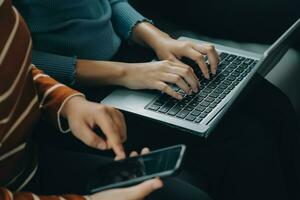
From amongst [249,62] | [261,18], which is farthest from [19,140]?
[261,18]

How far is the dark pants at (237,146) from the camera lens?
0.99m

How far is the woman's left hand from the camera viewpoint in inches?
42.4

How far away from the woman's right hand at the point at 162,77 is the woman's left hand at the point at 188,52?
0.06m

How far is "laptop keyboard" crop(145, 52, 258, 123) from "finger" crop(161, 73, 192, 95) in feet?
0.06

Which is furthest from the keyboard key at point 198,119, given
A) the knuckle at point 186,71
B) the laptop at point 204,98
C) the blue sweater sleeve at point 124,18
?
the blue sweater sleeve at point 124,18

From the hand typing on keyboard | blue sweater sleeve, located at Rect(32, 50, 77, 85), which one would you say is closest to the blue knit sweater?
blue sweater sleeve, located at Rect(32, 50, 77, 85)

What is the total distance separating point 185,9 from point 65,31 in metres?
0.44

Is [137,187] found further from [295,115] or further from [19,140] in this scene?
[295,115]

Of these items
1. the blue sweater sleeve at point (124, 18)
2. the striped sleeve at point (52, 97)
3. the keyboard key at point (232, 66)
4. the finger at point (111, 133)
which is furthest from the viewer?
the blue sweater sleeve at point (124, 18)

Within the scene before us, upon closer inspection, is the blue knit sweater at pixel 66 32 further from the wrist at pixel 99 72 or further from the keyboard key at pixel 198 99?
the keyboard key at pixel 198 99

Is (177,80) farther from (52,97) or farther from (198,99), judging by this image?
(52,97)

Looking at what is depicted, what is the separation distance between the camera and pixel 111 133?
800mm

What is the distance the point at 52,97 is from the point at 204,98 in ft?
0.98

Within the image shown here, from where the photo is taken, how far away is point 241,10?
1337mm
